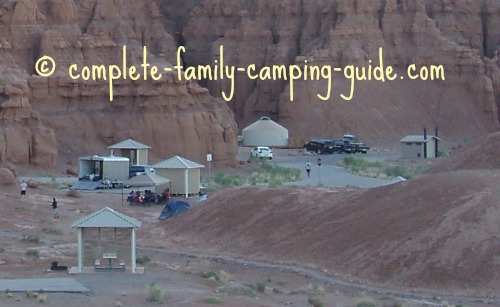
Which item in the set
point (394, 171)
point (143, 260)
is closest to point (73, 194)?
point (394, 171)

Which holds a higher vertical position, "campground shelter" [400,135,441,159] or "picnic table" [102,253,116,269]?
A: "campground shelter" [400,135,441,159]

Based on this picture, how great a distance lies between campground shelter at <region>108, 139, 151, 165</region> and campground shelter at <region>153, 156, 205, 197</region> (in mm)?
8700

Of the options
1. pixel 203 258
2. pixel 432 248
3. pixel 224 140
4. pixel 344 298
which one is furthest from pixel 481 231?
pixel 224 140

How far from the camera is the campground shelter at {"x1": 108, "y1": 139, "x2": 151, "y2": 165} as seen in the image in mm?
62266

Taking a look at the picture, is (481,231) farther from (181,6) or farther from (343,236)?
(181,6)

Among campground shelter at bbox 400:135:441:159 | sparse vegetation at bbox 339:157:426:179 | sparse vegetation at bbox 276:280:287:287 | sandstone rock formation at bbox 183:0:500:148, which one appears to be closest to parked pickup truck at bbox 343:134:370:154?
sandstone rock formation at bbox 183:0:500:148

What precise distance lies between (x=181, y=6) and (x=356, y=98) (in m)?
17.6

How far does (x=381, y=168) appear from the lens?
69125mm

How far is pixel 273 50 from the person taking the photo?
102 meters

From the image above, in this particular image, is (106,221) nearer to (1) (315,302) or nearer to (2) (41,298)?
(2) (41,298)

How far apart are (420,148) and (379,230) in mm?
45420

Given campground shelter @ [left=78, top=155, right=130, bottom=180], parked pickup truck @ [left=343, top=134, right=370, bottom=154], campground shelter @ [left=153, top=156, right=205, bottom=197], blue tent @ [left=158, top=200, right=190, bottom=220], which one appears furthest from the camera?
parked pickup truck @ [left=343, top=134, right=370, bottom=154]

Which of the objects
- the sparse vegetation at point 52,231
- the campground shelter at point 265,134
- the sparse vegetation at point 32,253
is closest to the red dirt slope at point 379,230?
the sparse vegetation at point 52,231

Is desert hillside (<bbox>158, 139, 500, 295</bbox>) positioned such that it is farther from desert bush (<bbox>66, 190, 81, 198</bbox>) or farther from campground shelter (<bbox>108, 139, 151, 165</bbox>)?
campground shelter (<bbox>108, 139, 151, 165</bbox>)
